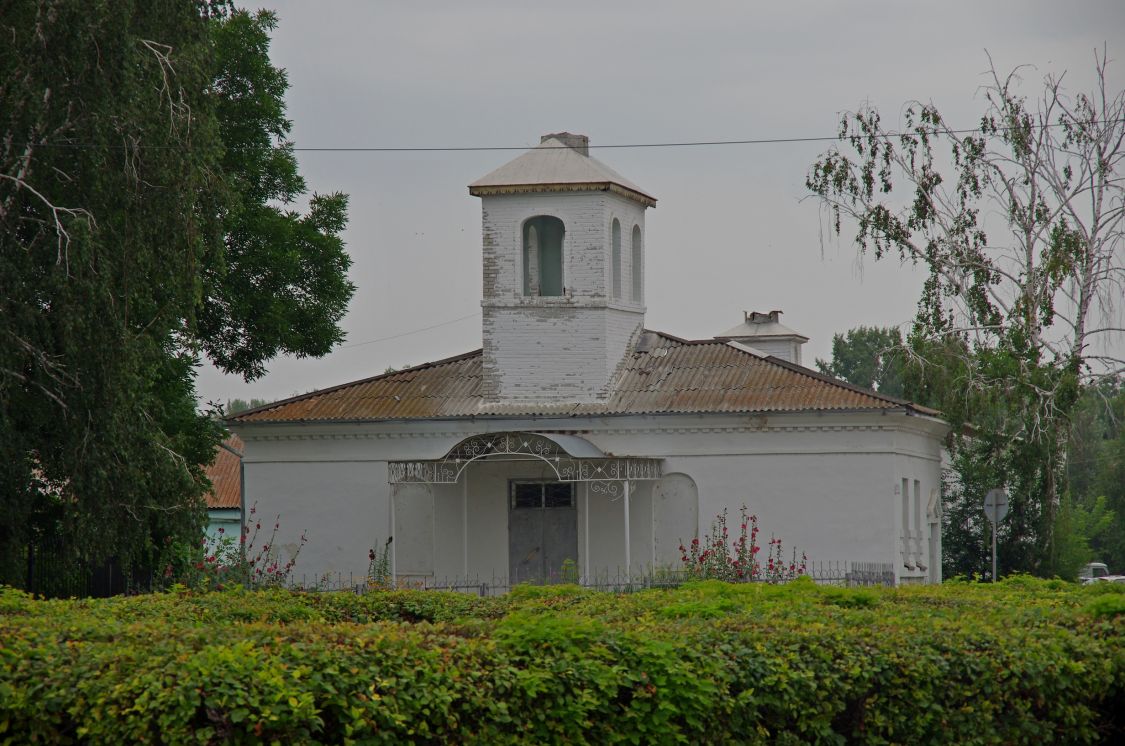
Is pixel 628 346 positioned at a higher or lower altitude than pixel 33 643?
higher

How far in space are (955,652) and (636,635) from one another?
2.54 metres

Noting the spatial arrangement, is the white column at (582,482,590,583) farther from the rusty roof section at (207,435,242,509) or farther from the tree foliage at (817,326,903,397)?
the tree foliage at (817,326,903,397)

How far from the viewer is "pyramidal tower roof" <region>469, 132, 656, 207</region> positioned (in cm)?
3005

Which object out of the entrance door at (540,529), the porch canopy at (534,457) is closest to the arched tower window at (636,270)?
the entrance door at (540,529)

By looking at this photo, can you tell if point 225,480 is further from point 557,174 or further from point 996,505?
point 996,505

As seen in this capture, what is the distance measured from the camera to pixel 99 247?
68.6 ft

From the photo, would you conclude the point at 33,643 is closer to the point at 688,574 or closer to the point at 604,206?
the point at 688,574

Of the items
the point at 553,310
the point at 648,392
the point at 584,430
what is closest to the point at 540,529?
the point at 584,430

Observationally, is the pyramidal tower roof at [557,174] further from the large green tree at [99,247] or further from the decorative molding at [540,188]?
the large green tree at [99,247]

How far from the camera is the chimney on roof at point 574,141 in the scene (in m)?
31.6

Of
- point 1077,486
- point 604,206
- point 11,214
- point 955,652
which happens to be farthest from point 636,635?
point 1077,486

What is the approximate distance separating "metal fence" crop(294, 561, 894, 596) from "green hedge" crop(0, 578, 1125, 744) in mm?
9581

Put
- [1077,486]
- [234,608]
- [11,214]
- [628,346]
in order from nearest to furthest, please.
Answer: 1. [234,608]
2. [11,214]
3. [628,346]
4. [1077,486]

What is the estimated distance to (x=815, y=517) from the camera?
27.6m
